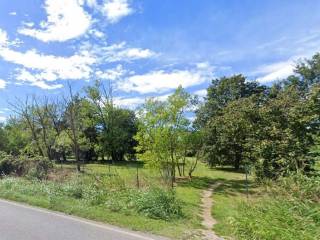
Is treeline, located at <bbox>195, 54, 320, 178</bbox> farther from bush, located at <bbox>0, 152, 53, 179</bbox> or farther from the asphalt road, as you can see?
bush, located at <bbox>0, 152, 53, 179</bbox>

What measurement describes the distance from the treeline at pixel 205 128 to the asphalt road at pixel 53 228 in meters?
5.03

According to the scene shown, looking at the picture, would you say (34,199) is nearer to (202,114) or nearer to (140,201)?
(140,201)

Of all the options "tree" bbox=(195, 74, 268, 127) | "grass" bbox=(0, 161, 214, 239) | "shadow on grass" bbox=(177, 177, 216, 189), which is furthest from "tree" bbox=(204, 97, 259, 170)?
"grass" bbox=(0, 161, 214, 239)

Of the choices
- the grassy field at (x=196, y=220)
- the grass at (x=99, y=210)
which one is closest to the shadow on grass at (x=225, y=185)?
the grass at (x=99, y=210)

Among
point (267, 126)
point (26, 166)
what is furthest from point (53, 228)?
point (267, 126)

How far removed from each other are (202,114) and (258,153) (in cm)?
2118

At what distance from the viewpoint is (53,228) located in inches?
293

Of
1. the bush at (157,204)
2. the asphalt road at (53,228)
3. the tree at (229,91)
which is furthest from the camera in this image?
the tree at (229,91)

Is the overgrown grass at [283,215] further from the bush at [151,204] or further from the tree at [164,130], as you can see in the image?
the tree at [164,130]

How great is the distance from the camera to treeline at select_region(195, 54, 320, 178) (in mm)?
18516

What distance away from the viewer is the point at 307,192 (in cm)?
768

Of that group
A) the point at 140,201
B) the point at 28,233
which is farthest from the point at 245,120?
the point at 28,233

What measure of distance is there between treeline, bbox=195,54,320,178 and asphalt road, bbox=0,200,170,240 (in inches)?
212

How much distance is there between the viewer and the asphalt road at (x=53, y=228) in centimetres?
673
